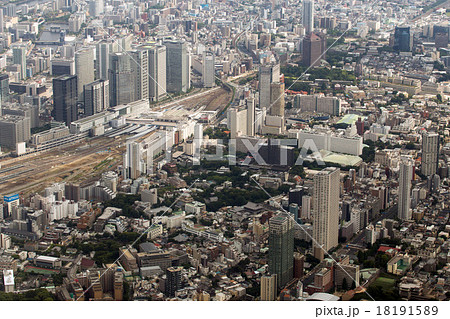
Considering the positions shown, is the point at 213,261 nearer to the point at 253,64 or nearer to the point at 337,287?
the point at 337,287

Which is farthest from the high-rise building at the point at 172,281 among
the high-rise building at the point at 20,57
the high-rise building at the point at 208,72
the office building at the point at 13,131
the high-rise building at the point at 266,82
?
the high-rise building at the point at 20,57

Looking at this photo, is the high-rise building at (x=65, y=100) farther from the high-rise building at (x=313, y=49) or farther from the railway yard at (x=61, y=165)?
the high-rise building at (x=313, y=49)

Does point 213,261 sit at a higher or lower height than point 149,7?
lower

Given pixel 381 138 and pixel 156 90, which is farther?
pixel 156 90

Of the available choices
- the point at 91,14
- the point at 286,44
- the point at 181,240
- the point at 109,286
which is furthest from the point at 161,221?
the point at 91,14

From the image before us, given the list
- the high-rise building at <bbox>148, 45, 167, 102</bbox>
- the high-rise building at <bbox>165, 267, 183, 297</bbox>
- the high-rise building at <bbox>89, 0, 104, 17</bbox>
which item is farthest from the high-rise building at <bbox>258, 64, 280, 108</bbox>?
the high-rise building at <bbox>89, 0, 104, 17</bbox>

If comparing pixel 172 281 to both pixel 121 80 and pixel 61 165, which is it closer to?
pixel 61 165
